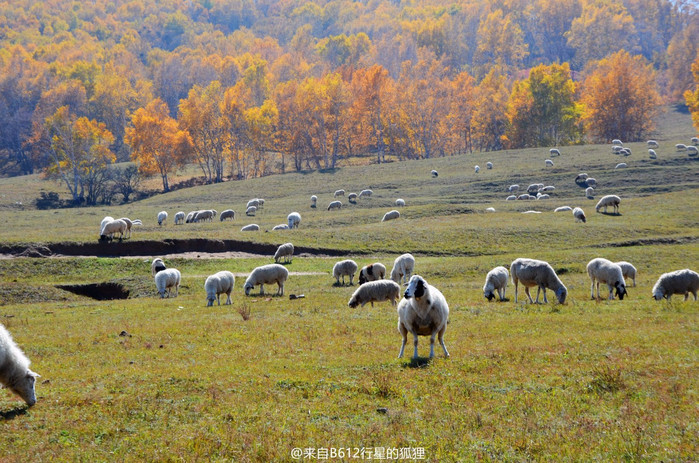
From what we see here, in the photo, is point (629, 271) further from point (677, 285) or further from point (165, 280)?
point (165, 280)

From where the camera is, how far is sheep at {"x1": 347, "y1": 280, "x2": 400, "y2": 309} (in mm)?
23562

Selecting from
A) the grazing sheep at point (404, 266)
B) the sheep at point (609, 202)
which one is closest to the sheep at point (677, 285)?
the grazing sheep at point (404, 266)

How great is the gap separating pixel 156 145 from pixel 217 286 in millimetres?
81772

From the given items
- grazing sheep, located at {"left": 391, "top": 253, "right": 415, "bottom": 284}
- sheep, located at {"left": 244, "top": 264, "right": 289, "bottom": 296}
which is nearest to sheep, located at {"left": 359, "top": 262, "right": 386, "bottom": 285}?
grazing sheep, located at {"left": 391, "top": 253, "right": 415, "bottom": 284}

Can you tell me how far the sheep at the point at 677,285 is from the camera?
72.7ft

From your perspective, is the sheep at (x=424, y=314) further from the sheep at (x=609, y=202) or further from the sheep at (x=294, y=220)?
the sheep at (x=609, y=202)

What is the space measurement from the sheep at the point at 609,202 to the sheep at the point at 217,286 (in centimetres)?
4269

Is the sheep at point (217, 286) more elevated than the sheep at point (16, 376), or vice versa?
the sheep at point (16, 376)

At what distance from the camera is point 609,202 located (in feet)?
189

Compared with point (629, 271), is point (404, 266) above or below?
above

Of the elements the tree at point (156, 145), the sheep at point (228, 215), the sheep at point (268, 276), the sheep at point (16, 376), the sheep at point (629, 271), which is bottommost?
the sheep at point (629, 271)

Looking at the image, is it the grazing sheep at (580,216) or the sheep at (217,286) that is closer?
the sheep at (217,286)

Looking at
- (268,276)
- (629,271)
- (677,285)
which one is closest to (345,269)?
(268,276)

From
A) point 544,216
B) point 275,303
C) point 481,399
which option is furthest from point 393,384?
point 544,216
